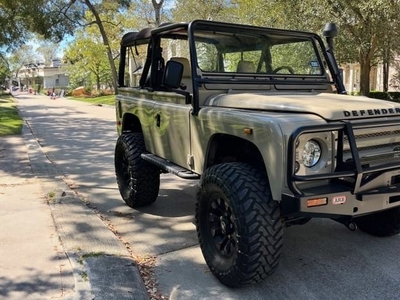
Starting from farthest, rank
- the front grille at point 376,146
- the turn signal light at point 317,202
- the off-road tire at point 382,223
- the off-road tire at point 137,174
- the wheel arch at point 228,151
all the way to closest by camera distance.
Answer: the off-road tire at point 137,174 < the off-road tire at point 382,223 < the wheel arch at point 228,151 < the front grille at point 376,146 < the turn signal light at point 317,202

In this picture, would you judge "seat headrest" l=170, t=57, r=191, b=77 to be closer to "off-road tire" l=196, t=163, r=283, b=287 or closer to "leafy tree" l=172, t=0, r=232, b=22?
"off-road tire" l=196, t=163, r=283, b=287

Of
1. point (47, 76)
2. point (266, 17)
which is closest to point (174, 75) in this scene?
point (266, 17)

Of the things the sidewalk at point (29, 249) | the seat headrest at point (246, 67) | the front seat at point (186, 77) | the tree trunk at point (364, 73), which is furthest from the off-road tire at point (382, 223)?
the tree trunk at point (364, 73)

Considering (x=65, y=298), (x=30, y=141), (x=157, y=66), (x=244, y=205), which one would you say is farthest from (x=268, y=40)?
(x=30, y=141)

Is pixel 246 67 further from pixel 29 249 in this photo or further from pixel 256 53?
pixel 29 249

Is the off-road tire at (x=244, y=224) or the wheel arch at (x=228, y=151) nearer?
the off-road tire at (x=244, y=224)

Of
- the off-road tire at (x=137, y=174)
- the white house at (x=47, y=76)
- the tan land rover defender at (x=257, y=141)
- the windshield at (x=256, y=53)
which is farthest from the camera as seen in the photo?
the white house at (x=47, y=76)

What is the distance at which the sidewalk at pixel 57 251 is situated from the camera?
3.27m

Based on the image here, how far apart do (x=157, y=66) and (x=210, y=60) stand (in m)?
0.73

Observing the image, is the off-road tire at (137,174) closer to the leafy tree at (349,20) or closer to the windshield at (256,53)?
the windshield at (256,53)

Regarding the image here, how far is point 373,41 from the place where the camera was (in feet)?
51.7

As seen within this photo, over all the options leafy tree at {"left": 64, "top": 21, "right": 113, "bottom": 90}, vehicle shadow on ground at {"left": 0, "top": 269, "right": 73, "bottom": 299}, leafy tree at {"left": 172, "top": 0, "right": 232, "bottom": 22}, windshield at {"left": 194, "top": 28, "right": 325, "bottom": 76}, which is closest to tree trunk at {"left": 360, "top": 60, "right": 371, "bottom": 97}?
leafy tree at {"left": 172, "top": 0, "right": 232, "bottom": 22}

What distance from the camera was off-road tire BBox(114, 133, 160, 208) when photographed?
5.16 meters

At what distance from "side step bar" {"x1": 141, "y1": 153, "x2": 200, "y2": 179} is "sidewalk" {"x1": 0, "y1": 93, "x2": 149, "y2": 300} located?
85 cm
